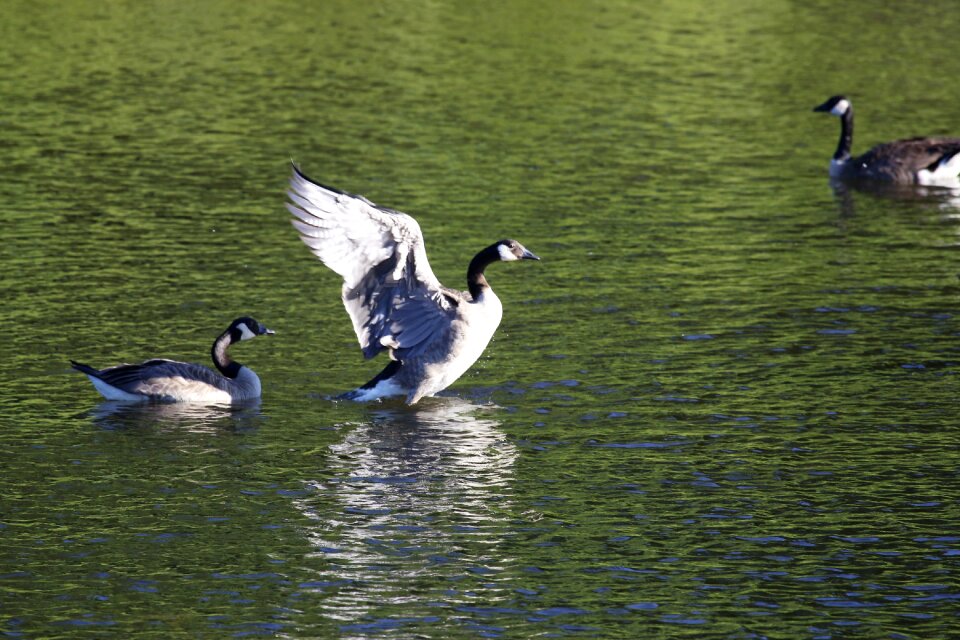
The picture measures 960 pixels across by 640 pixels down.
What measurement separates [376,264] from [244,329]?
1834 mm

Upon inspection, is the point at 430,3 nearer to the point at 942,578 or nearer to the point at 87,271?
the point at 87,271

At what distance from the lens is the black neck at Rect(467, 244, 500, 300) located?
1716cm

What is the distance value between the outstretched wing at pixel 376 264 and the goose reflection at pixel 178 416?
1628mm

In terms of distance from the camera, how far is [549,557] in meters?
12.7

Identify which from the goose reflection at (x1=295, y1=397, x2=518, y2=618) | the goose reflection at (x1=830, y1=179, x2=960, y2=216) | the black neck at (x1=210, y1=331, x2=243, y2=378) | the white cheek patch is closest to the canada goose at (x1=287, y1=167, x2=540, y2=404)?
the goose reflection at (x1=295, y1=397, x2=518, y2=618)

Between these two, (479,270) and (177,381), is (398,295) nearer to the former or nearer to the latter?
(479,270)

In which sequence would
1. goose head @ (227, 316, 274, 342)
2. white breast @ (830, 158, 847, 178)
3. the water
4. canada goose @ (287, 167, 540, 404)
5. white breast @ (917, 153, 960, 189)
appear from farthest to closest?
white breast @ (830, 158, 847, 178), white breast @ (917, 153, 960, 189), goose head @ (227, 316, 274, 342), canada goose @ (287, 167, 540, 404), the water

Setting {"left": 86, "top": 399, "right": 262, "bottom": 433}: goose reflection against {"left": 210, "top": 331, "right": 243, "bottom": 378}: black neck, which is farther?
{"left": 210, "top": 331, "right": 243, "bottom": 378}: black neck

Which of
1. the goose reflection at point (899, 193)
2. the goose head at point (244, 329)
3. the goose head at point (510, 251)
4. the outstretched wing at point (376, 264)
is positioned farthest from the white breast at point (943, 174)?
the goose head at point (244, 329)

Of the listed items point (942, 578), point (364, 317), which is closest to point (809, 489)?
point (942, 578)

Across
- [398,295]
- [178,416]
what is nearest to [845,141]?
[398,295]

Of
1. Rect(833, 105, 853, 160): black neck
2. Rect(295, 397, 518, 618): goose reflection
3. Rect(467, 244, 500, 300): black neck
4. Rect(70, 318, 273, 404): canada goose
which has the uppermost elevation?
Rect(833, 105, 853, 160): black neck

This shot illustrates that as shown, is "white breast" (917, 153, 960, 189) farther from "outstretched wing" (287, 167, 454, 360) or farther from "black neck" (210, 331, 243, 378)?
"black neck" (210, 331, 243, 378)

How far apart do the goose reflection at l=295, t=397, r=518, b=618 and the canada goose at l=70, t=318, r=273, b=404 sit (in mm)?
1556
